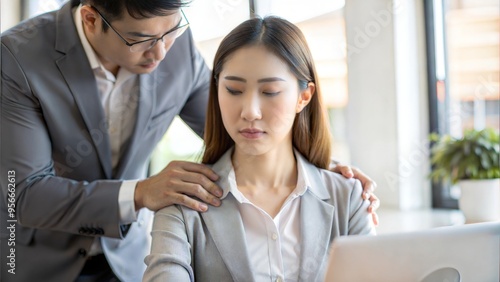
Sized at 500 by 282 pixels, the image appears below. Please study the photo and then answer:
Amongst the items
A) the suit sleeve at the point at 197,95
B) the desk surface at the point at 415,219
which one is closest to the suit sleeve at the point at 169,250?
the suit sleeve at the point at 197,95

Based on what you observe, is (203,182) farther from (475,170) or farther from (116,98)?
(475,170)

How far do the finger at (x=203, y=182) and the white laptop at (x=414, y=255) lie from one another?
550 millimetres

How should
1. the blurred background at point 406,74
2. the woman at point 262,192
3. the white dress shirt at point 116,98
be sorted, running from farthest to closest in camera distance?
the blurred background at point 406,74
the white dress shirt at point 116,98
the woman at point 262,192

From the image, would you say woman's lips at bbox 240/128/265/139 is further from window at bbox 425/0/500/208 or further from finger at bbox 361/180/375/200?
window at bbox 425/0/500/208

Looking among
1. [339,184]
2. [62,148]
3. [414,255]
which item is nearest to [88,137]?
[62,148]

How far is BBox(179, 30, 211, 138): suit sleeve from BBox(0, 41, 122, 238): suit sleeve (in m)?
0.57

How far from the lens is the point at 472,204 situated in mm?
2816

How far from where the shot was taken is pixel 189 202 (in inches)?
64.2

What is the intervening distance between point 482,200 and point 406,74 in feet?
2.84

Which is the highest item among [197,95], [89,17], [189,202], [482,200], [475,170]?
[89,17]

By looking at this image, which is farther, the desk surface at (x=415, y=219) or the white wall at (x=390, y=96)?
the white wall at (x=390, y=96)

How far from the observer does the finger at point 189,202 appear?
1.63m

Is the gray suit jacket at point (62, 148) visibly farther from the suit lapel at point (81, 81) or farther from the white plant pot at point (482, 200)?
the white plant pot at point (482, 200)

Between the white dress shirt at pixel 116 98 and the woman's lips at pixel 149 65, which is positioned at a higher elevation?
the woman's lips at pixel 149 65
